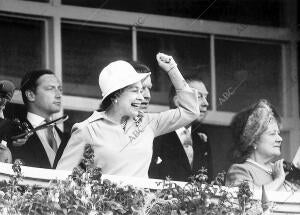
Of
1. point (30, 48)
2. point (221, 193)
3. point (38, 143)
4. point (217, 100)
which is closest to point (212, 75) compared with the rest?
point (217, 100)

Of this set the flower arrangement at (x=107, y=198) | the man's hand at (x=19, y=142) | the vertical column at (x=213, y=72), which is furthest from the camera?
the vertical column at (x=213, y=72)

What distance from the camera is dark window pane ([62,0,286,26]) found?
1592 cm

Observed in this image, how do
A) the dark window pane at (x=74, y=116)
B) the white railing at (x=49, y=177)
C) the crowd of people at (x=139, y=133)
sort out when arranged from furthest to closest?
1. the dark window pane at (x=74, y=116)
2. the crowd of people at (x=139, y=133)
3. the white railing at (x=49, y=177)

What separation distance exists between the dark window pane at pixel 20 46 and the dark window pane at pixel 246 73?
191cm

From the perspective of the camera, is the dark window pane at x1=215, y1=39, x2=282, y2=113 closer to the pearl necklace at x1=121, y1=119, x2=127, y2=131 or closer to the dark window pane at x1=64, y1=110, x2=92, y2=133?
the dark window pane at x1=64, y1=110, x2=92, y2=133

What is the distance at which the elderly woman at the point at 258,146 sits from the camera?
13.2 metres

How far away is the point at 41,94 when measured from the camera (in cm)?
1347

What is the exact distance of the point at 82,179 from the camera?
11328 mm

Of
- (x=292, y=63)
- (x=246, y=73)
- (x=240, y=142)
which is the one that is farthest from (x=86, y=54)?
(x=240, y=142)

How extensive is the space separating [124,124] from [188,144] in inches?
43.1

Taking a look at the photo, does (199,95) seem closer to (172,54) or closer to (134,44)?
(134,44)

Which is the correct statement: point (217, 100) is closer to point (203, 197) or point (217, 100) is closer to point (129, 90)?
point (129, 90)

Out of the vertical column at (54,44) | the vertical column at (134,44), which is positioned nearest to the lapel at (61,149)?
the vertical column at (54,44)

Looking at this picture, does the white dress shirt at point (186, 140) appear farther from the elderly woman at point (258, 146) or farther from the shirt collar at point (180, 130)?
the elderly woman at point (258, 146)
